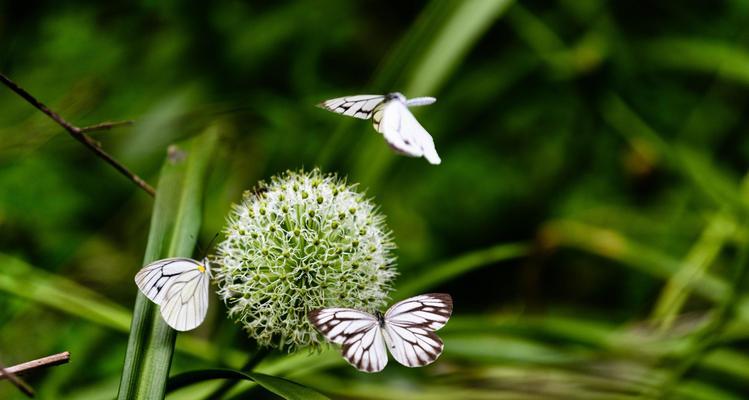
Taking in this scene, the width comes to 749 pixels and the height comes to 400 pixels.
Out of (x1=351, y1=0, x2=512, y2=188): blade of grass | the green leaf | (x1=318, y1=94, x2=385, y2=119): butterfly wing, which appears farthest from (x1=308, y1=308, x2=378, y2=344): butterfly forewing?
(x1=351, y1=0, x2=512, y2=188): blade of grass

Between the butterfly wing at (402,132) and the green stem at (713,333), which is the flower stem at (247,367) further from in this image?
the green stem at (713,333)

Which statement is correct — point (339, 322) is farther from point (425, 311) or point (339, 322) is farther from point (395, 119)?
point (395, 119)

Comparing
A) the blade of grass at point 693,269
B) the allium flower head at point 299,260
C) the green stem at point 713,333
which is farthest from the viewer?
the blade of grass at point 693,269

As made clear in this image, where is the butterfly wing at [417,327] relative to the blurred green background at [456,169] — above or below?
below

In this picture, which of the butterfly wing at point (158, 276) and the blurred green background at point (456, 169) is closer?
the butterfly wing at point (158, 276)

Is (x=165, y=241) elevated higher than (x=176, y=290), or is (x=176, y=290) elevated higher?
(x=165, y=241)

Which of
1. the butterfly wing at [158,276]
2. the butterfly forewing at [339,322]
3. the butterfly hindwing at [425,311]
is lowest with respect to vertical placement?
the butterfly forewing at [339,322]

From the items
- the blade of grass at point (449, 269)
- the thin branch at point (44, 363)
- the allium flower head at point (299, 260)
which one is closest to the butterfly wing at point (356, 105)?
the allium flower head at point (299, 260)

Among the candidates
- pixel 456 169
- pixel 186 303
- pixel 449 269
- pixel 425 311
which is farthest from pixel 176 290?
pixel 456 169
